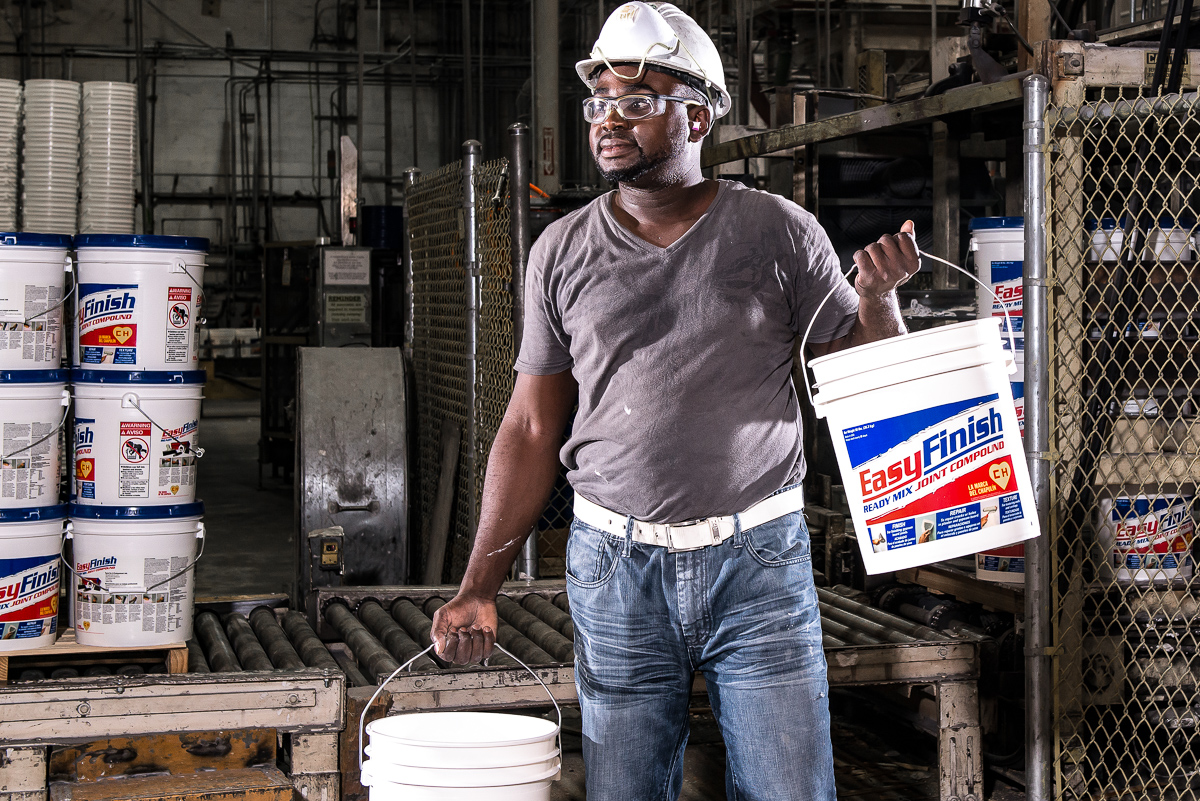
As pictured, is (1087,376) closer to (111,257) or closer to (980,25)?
(980,25)

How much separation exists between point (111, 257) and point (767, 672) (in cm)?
236

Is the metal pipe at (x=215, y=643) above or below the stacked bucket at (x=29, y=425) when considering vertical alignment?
below

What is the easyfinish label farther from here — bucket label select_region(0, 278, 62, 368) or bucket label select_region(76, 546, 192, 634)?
bucket label select_region(0, 278, 62, 368)

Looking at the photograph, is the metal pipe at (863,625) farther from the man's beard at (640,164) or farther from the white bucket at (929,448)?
the man's beard at (640,164)

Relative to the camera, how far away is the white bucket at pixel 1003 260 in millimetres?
3795

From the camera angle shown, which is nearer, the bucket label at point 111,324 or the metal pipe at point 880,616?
the bucket label at point 111,324

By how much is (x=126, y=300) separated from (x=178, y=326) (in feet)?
0.52

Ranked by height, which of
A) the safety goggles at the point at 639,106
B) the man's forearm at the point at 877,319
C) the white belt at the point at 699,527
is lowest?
the white belt at the point at 699,527

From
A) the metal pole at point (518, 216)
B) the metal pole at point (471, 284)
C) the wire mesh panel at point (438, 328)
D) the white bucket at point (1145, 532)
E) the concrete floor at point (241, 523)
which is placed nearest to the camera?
the white bucket at point (1145, 532)

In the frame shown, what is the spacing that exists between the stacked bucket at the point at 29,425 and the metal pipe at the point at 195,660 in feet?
1.47

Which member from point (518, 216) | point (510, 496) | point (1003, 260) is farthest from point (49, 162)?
point (1003, 260)

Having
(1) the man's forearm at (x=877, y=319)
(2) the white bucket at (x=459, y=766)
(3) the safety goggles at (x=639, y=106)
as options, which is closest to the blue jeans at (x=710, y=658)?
(2) the white bucket at (x=459, y=766)

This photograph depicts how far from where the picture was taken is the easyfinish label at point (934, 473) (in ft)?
7.61

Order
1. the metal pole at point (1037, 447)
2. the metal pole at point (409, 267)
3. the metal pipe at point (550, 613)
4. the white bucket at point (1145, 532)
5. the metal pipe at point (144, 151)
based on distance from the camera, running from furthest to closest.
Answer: the metal pipe at point (144, 151), the metal pole at point (409, 267), the metal pipe at point (550, 613), the white bucket at point (1145, 532), the metal pole at point (1037, 447)
